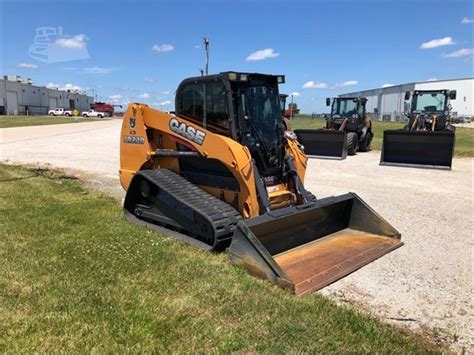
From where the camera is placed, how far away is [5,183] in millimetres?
9141

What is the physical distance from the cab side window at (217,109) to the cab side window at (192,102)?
0.13m

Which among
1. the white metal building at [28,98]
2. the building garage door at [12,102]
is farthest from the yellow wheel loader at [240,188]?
the building garage door at [12,102]

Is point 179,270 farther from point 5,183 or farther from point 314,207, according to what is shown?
point 5,183

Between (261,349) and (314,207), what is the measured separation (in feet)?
8.30

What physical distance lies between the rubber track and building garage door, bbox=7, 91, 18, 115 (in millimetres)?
79079

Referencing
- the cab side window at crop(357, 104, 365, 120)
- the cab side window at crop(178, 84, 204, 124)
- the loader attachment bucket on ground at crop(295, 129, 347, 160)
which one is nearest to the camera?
the cab side window at crop(178, 84, 204, 124)

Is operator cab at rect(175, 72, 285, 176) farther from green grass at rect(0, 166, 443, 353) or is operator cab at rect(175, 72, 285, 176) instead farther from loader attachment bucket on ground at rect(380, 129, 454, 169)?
loader attachment bucket on ground at rect(380, 129, 454, 169)

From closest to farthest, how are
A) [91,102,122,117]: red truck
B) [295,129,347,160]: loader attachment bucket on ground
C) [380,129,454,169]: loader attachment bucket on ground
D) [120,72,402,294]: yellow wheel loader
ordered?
[120,72,402,294]: yellow wheel loader
[380,129,454,169]: loader attachment bucket on ground
[295,129,347,160]: loader attachment bucket on ground
[91,102,122,117]: red truck

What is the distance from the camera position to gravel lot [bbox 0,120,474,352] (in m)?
3.93

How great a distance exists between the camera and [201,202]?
17.7 ft

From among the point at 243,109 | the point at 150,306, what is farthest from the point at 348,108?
the point at 150,306

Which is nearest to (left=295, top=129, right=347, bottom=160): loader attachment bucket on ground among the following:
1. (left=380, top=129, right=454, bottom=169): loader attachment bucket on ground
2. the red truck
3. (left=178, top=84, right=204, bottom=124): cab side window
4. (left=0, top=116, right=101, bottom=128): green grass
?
(left=380, top=129, right=454, bottom=169): loader attachment bucket on ground

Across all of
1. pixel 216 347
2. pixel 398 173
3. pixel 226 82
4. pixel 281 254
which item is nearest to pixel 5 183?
Result: pixel 226 82

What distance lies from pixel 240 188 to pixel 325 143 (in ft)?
37.5
